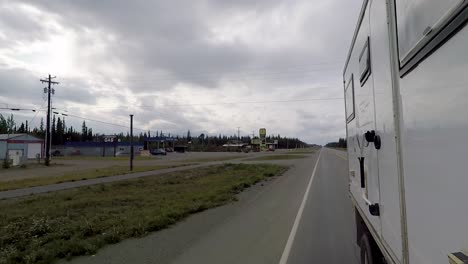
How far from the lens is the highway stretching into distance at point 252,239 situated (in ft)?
Result: 19.1

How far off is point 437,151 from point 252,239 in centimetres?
589

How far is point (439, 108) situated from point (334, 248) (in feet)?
17.7

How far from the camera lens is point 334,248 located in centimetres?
623

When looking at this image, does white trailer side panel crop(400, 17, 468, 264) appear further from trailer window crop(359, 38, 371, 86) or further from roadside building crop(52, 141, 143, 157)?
roadside building crop(52, 141, 143, 157)

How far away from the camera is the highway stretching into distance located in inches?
229

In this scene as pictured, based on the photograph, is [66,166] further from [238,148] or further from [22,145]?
[238,148]

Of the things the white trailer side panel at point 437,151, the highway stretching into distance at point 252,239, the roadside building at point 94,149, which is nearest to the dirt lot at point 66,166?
the highway stretching into distance at point 252,239

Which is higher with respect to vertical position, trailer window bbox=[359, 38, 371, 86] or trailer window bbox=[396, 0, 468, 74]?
trailer window bbox=[359, 38, 371, 86]

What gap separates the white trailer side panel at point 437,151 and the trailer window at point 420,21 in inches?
2.8

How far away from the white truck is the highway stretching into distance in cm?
300

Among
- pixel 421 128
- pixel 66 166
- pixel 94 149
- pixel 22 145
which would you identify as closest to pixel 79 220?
pixel 421 128

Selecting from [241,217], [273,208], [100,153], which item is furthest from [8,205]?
[100,153]

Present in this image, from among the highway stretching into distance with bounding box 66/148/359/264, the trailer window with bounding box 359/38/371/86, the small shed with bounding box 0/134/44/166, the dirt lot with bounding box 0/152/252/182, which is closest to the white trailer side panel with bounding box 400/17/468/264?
the trailer window with bounding box 359/38/371/86

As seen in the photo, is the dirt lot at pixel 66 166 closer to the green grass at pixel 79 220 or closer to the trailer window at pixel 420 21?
the green grass at pixel 79 220
